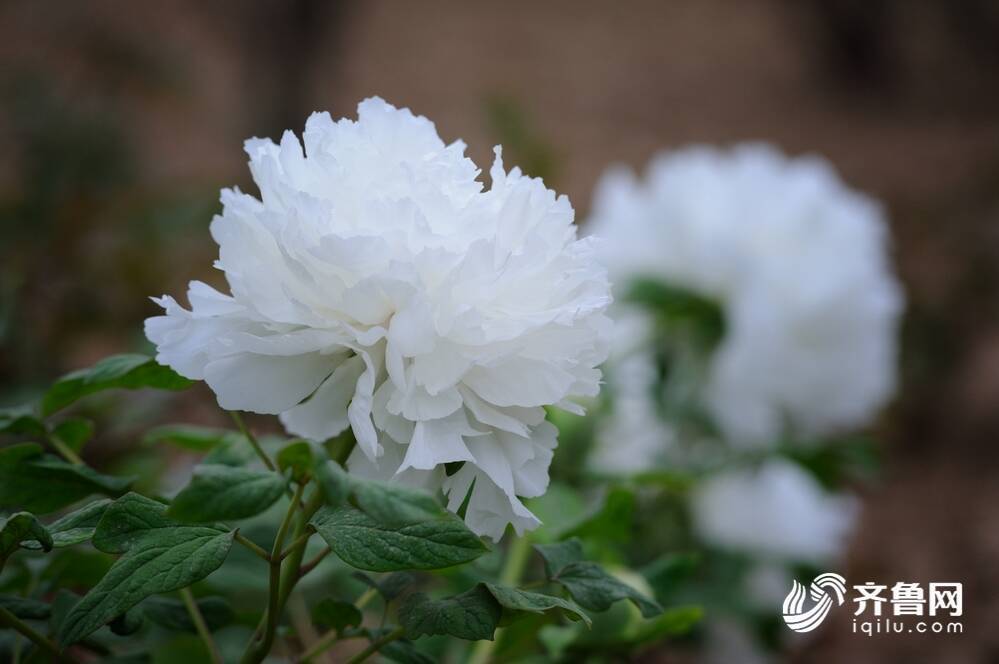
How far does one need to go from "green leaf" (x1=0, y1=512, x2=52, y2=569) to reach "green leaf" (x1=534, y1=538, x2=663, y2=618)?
0.17 metres

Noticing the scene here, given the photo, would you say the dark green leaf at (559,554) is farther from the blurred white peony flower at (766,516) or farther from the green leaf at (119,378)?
the blurred white peony flower at (766,516)

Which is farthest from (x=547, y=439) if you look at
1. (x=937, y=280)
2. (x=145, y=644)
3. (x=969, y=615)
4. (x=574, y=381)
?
(x=937, y=280)

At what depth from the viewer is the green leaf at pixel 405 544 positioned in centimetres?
31

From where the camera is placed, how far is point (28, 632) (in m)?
0.36

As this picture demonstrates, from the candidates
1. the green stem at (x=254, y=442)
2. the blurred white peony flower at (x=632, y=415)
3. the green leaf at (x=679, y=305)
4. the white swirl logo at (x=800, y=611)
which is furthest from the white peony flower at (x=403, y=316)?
the green leaf at (x=679, y=305)

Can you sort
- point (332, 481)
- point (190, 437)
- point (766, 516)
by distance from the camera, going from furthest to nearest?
1. point (766, 516)
2. point (190, 437)
3. point (332, 481)

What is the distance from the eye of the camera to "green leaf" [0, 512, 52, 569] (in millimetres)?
324

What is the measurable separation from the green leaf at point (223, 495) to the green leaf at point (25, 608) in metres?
0.14

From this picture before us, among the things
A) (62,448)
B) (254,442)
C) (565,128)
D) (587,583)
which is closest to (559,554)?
(587,583)

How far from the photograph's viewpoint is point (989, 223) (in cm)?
222

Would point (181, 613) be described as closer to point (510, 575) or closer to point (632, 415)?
point (510, 575)

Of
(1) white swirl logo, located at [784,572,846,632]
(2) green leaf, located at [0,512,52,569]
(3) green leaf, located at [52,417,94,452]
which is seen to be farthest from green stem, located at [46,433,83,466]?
(1) white swirl logo, located at [784,572,846,632]

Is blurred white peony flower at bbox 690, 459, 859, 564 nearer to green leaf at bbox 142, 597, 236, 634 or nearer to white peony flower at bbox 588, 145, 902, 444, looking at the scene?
white peony flower at bbox 588, 145, 902, 444

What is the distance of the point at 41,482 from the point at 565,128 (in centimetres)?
376
